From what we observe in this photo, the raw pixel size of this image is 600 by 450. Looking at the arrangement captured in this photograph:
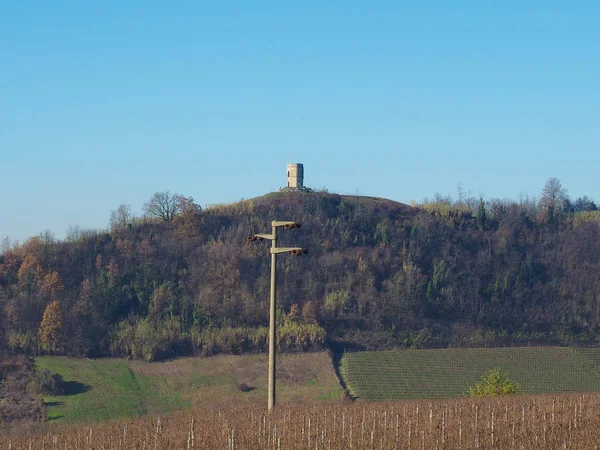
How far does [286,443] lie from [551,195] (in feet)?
339

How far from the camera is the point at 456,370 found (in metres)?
67.8

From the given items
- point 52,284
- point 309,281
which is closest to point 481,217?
point 309,281

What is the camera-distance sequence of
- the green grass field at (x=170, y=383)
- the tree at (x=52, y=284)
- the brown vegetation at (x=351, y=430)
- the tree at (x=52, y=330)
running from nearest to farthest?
the brown vegetation at (x=351, y=430)
the green grass field at (x=170, y=383)
the tree at (x=52, y=330)
the tree at (x=52, y=284)

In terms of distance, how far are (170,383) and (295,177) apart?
41986 millimetres

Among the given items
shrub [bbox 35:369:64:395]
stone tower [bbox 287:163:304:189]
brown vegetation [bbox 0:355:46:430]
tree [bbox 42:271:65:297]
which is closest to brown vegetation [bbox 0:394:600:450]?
brown vegetation [bbox 0:355:46:430]

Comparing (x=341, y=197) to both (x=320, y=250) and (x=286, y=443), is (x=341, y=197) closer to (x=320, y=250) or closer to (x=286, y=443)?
(x=320, y=250)

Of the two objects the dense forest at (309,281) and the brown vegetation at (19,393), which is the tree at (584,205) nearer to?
the dense forest at (309,281)

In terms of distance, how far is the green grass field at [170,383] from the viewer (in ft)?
→ 195

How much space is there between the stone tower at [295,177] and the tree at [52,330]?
34.9 meters

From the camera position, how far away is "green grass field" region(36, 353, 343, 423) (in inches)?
2339

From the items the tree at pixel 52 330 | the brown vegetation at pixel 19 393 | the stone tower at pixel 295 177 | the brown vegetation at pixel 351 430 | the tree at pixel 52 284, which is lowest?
the brown vegetation at pixel 19 393

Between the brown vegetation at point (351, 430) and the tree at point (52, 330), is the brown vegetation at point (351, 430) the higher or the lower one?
the lower one

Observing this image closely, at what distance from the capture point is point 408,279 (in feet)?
288

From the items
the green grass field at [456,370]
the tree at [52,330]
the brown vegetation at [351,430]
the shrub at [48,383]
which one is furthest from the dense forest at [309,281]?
the brown vegetation at [351,430]
